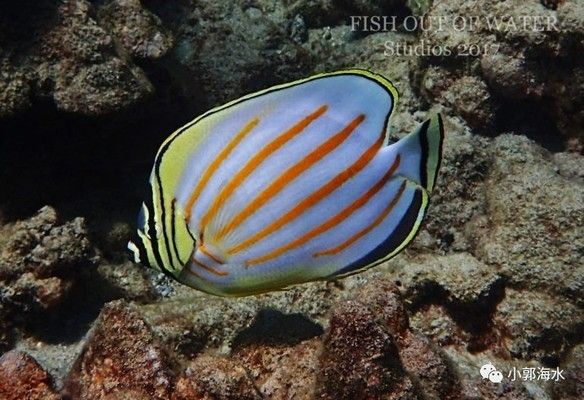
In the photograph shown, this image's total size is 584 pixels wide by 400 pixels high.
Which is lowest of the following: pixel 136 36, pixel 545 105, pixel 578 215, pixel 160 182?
pixel 578 215

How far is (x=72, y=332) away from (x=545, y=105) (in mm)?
3939

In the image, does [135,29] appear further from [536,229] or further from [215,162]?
[536,229]

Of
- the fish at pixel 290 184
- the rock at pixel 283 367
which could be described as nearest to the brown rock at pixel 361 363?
the rock at pixel 283 367

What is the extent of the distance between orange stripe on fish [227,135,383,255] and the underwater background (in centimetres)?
90

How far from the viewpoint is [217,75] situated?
195 inches

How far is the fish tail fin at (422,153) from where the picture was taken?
1.91 m

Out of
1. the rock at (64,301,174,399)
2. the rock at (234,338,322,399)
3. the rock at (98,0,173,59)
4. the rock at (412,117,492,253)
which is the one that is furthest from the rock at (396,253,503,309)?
the rock at (98,0,173,59)

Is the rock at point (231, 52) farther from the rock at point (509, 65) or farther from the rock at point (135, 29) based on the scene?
the rock at point (509, 65)

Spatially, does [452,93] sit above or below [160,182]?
below

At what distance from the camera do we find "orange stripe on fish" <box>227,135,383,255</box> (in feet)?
6.54

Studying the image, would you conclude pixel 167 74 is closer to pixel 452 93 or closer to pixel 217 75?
pixel 217 75

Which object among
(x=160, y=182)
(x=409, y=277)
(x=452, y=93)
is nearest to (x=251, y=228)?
(x=160, y=182)

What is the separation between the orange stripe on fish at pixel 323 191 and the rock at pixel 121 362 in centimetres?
107

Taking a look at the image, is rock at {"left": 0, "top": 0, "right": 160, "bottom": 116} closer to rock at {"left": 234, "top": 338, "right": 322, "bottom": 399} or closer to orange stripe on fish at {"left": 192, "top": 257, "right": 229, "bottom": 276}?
rock at {"left": 234, "top": 338, "right": 322, "bottom": 399}
